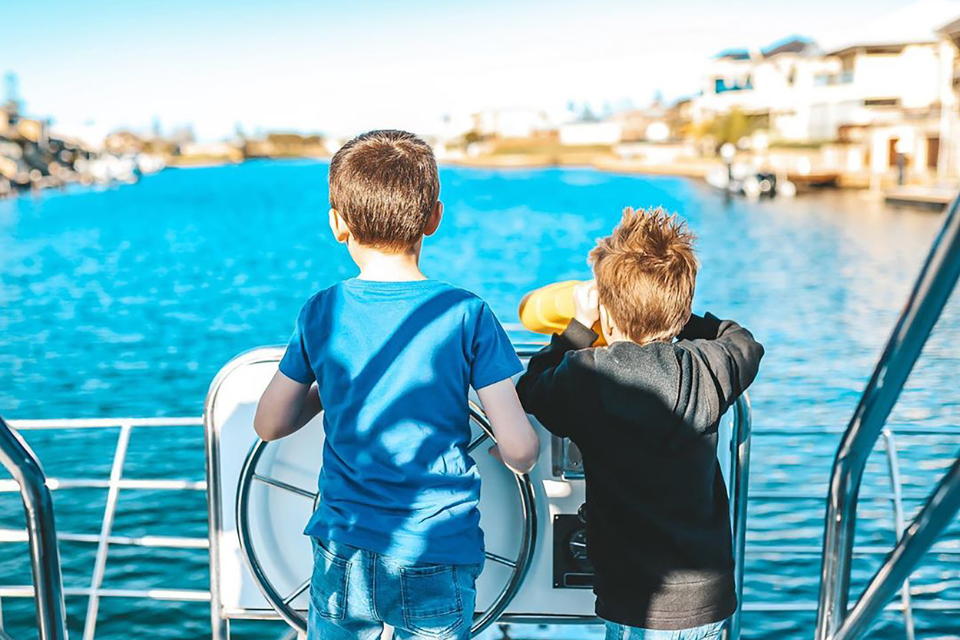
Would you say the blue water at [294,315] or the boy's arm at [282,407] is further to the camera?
the blue water at [294,315]

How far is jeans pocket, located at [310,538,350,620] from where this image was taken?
1407mm

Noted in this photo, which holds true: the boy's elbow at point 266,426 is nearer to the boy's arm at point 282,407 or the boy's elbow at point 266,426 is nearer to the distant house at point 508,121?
the boy's arm at point 282,407

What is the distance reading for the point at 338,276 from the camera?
25047mm

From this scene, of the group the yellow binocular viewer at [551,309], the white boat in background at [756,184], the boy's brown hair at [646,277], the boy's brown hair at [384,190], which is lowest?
the white boat in background at [756,184]

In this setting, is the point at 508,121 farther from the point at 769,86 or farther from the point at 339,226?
the point at 339,226

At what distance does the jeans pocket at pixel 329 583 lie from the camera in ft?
4.62

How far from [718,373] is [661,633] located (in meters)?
0.39

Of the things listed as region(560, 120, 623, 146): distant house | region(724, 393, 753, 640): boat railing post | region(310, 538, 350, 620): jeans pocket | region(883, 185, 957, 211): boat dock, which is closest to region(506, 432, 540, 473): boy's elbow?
region(310, 538, 350, 620): jeans pocket

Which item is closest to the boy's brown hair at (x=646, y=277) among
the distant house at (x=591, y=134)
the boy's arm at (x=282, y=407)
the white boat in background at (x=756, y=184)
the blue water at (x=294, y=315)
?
the boy's arm at (x=282, y=407)

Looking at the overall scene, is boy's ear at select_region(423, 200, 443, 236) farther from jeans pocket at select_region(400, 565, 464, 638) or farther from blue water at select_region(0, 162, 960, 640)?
blue water at select_region(0, 162, 960, 640)

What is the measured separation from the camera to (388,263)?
4.49 feet

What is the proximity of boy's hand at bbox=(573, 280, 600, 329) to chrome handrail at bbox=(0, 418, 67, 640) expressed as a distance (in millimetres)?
793

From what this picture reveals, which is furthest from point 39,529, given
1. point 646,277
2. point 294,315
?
point 294,315

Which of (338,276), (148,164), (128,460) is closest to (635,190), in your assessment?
(338,276)
